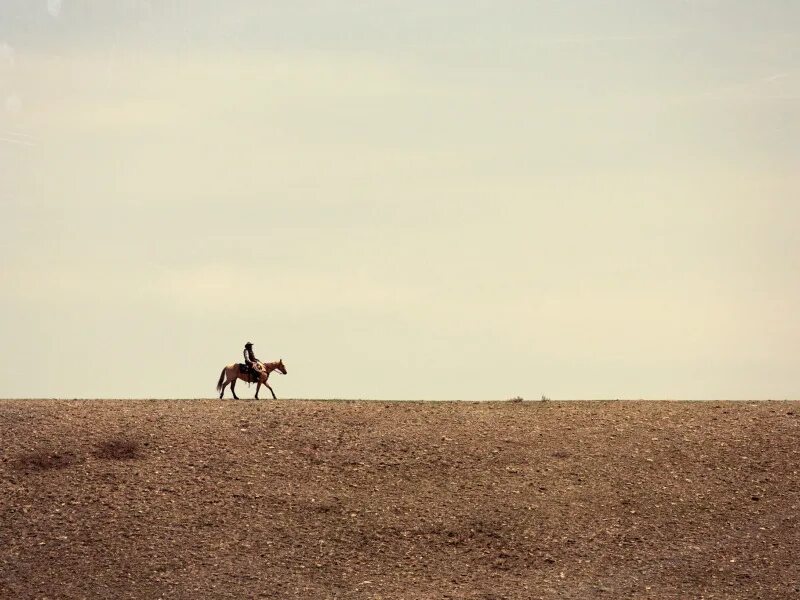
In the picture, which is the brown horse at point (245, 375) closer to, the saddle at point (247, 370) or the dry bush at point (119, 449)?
the saddle at point (247, 370)

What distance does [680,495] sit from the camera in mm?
34562

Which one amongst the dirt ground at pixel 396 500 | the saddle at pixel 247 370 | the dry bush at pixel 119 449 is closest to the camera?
the dirt ground at pixel 396 500

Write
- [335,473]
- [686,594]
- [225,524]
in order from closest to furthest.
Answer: [686,594] < [225,524] < [335,473]

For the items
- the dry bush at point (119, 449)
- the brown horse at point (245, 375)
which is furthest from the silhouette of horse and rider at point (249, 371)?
the dry bush at point (119, 449)

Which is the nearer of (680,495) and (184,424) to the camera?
(680,495)

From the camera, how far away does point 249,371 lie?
139 ft

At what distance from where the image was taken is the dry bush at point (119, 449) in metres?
35.8

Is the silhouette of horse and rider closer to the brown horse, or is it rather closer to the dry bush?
the brown horse

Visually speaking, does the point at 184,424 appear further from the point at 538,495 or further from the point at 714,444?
the point at 714,444

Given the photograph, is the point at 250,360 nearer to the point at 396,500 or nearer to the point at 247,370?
the point at 247,370

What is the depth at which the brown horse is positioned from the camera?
139 feet

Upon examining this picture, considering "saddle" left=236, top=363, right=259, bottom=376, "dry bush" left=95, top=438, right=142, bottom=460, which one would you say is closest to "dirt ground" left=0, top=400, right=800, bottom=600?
"dry bush" left=95, top=438, right=142, bottom=460

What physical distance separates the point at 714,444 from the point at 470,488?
25.0 ft

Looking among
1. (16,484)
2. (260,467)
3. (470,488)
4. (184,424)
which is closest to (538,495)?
(470,488)
